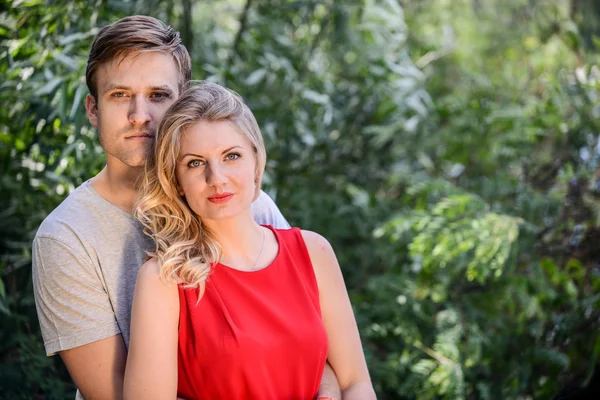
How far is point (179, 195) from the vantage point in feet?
6.03

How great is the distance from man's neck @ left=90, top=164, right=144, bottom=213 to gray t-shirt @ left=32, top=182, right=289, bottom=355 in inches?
2.3

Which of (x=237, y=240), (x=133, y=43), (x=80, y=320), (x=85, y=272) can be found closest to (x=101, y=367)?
(x=80, y=320)

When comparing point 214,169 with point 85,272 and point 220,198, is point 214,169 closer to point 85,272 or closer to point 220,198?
point 220,198

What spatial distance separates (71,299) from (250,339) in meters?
0.47

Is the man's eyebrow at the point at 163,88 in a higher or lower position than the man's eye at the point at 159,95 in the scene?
higher

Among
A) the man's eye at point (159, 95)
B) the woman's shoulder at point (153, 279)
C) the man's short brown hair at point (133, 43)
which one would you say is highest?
the man's short brown hair at point (133, 43)

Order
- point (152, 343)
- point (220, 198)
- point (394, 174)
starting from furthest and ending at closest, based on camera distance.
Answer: point (394, 174)
point (220, 198)
point (152, 343)

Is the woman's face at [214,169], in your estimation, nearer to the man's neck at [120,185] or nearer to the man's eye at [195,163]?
the man's eye at [195,163]

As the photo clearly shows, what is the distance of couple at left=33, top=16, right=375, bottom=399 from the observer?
5.60 ft

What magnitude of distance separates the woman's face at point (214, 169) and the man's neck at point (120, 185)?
25cm

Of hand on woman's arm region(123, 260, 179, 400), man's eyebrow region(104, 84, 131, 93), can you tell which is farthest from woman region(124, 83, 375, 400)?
man's eyebrow region(104, 84, 131, 93)

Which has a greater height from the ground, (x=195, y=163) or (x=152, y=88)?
(x=152, y=88)

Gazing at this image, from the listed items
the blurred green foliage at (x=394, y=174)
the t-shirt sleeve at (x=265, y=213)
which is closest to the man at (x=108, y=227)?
the t-shirt sleeve at (x=265, y=213)

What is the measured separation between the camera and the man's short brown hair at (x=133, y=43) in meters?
1.93
